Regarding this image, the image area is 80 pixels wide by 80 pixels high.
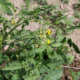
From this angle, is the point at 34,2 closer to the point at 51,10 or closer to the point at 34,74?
the point at 51,10

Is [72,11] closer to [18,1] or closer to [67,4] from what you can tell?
[67,4]

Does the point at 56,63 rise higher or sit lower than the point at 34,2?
lower

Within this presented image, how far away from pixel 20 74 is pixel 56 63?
0.45 m

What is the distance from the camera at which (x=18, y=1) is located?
2516 mm

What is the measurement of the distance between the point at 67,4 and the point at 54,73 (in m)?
1.97

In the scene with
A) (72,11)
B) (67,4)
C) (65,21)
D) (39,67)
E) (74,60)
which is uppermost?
(67,4)

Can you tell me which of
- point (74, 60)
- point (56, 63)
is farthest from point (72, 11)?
point (56, 63)

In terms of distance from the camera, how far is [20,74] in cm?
132

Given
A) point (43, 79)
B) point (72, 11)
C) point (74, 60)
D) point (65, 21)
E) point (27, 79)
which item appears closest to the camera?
point (27, 79)

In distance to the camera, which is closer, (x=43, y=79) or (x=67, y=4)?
(x=43, y=79)

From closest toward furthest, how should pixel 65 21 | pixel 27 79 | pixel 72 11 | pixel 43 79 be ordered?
1. pixel 27 79
2. pixel 43 79
3. pixel 65 21
4. pixel 72 11

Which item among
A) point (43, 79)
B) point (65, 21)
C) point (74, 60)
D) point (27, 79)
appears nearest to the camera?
point (27, 79)

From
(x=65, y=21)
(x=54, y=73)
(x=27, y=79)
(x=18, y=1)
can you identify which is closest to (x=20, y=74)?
(x=27, y=79)

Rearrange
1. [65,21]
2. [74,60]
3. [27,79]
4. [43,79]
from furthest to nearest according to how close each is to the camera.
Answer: [65,21], [74,60], [43,79], [27,79]
